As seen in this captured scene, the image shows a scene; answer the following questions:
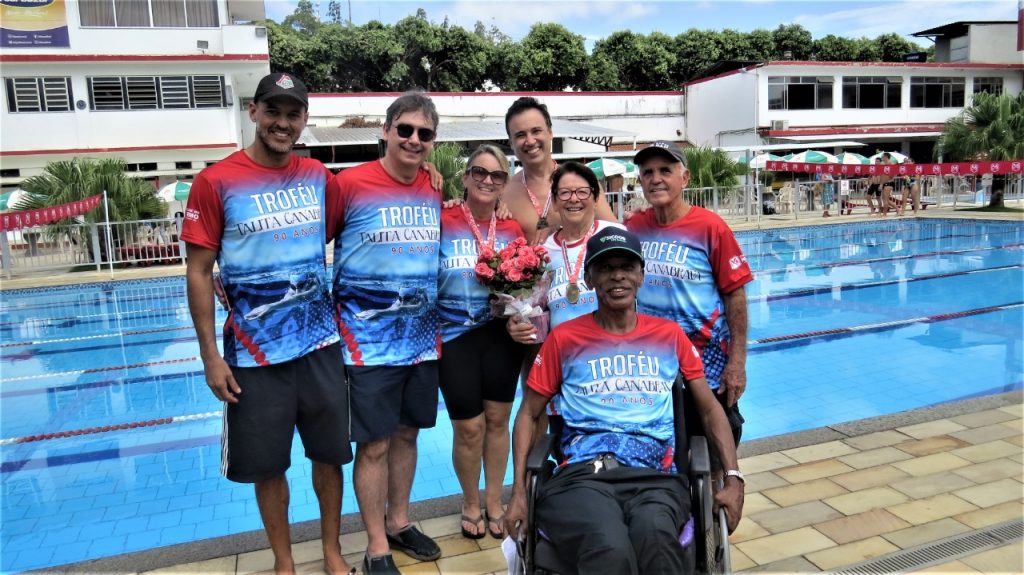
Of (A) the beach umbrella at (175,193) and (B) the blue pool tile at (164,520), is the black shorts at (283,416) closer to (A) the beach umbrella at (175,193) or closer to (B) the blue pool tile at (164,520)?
(B) the blue pool tile at (164,520)

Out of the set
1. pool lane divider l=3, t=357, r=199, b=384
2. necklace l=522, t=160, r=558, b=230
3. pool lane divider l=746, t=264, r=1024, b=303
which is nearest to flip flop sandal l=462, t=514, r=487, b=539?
necklace l=522, t=160, r=558, b=230

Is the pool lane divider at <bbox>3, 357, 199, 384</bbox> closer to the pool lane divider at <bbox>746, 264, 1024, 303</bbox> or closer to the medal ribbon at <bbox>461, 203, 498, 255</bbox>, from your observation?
the medal ribbon at <bbox>461, 203, 498, 255</bbox>

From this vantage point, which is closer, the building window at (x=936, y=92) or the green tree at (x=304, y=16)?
the building window at (x=936, y=92)

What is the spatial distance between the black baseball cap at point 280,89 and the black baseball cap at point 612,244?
1179 millimetres

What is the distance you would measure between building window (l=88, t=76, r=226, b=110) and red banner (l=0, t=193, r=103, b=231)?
870 centimetres

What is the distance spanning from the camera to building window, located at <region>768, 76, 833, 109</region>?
95.6 feet

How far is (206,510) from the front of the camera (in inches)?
175

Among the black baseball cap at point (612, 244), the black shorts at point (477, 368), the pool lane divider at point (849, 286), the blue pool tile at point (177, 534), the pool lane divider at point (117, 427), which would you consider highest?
the black baseball cap at point (612, 244)

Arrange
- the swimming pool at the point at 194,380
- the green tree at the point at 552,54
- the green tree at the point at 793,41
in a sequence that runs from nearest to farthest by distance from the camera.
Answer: the swimming pool at the point at 194,380
the green tree at the point at 552,54
the green tree at the point at 793,41

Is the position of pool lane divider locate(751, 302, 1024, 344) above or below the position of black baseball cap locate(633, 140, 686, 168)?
below

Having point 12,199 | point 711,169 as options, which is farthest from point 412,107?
point 711,169

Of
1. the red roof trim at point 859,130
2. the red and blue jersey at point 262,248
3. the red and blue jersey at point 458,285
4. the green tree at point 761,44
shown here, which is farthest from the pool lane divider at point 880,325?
the green tree at point 761,44

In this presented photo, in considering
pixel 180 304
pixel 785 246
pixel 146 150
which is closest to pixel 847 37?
pixel 785 246

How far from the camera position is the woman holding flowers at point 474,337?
3078 mm
